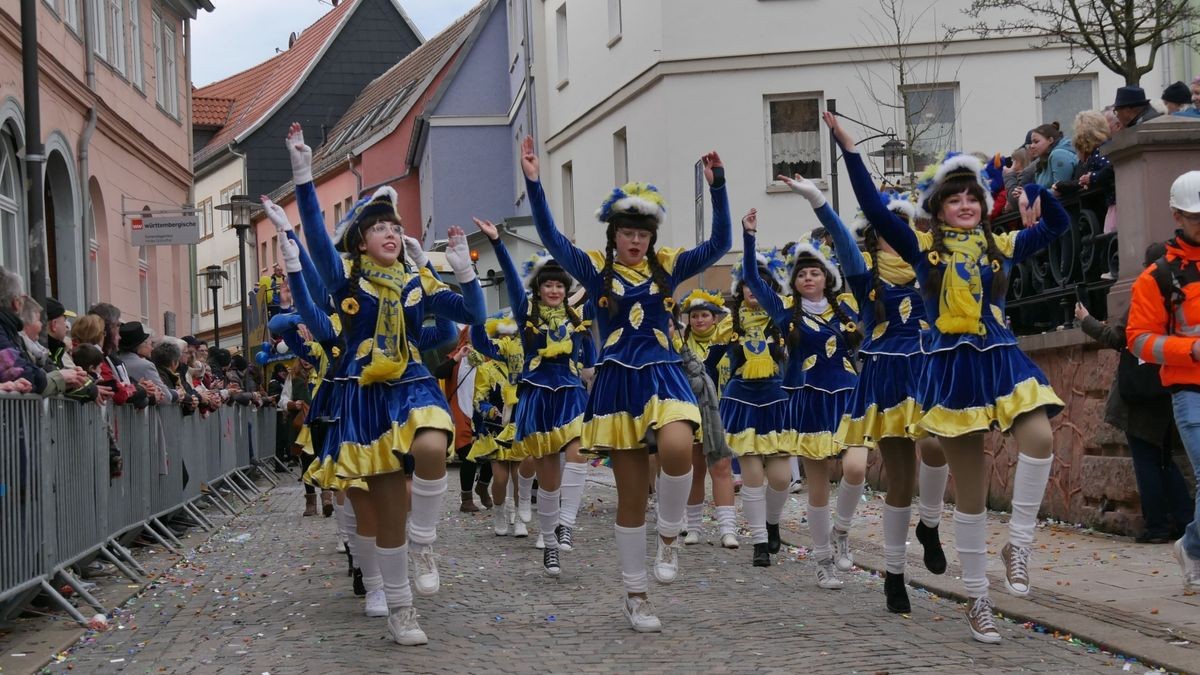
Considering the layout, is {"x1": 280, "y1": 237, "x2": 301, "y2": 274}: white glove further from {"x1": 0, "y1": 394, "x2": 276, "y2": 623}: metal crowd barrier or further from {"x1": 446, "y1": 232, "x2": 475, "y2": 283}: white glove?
{"x1": 0, "y1": 394, "x2": 276, "y2": 623}: metal crowd barrier

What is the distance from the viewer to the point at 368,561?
28.0ft

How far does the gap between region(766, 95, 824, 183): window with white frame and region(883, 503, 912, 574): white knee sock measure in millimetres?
21239

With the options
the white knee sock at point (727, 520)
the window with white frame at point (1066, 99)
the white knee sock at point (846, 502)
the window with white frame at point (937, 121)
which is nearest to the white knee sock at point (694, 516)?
the white knee sock at point (727, 520)

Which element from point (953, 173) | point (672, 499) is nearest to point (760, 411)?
point (672, 499)

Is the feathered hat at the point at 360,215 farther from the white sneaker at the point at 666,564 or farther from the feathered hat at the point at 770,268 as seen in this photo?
the feathered hat at the point at 770,268

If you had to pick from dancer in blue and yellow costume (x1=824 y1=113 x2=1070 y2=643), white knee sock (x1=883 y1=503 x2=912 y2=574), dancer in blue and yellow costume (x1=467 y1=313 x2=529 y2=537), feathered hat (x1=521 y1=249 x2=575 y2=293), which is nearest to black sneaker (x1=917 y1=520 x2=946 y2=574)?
white knee sock (x1=883 y1=503 x2=912 y2=574)

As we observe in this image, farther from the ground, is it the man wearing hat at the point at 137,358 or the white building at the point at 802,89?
the white building at the point at 802,89

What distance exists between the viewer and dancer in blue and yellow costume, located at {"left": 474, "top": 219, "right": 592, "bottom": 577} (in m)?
11.6

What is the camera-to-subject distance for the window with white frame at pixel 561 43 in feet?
118

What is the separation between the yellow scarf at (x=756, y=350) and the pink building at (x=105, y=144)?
10.3 metres

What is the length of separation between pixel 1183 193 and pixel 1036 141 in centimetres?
525

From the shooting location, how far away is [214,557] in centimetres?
1281

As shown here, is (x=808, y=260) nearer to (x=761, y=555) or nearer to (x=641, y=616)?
(x=761, y=555)

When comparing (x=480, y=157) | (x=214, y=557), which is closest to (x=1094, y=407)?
(x=214, y=557)
